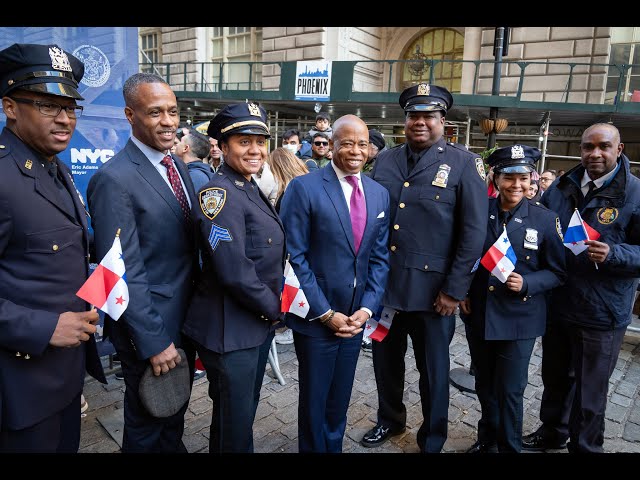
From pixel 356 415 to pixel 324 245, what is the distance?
1.85 metres

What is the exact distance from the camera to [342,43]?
17719 millimetres

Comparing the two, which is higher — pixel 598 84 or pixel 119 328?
pixel 598 84

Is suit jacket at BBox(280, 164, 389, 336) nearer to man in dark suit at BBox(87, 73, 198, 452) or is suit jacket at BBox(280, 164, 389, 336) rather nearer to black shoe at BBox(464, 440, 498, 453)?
man in dark suit at BBox(87, 73, 198, 452)

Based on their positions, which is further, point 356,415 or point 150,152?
point 356,415

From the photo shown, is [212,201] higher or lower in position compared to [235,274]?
higher

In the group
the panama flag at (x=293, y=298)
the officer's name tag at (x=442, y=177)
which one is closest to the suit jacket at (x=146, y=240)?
the panama flag at (x=293, y=298)

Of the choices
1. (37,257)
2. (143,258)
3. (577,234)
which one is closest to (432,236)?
(577,234)

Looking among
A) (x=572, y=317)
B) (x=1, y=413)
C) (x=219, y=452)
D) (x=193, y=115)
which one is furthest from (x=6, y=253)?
(x=193, y=115)

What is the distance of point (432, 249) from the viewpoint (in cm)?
314

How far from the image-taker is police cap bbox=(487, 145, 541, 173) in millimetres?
3059

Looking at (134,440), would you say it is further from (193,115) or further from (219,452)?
(193,115)

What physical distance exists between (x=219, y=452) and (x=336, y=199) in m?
1.69

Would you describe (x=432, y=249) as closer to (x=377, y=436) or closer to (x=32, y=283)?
(x=377, y=436)

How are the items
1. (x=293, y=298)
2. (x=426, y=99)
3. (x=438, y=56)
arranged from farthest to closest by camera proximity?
(x=438, y=56), (x=426, y=99), (x=293, y=298)
